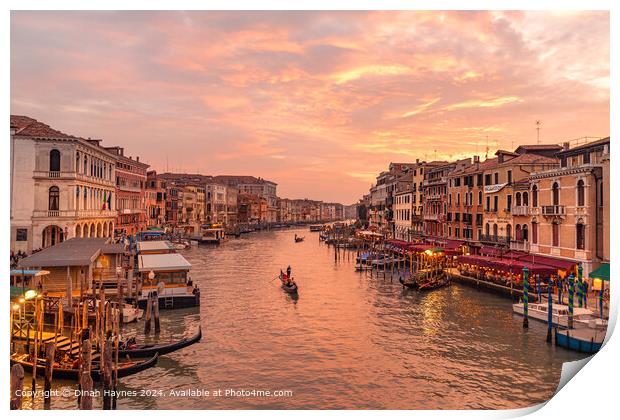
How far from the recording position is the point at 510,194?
897 inches

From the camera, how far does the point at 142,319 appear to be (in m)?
15.1

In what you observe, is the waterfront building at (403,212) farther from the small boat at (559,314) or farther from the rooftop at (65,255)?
the rooftop at (65,255)

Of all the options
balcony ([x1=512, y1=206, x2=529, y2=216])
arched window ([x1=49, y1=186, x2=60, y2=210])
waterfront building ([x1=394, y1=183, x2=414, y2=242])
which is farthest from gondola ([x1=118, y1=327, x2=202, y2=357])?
waterfront building ([x1=394, y1=183, x2=414, y2=242])

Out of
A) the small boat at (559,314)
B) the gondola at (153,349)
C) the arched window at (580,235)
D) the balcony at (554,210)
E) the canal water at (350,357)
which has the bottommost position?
the canal water at (350,357)

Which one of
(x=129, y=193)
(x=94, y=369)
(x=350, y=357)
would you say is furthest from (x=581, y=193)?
(x=129, y=193)

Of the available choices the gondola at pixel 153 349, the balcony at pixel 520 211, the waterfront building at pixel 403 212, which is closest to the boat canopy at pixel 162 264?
the gondola at pixel 153 349

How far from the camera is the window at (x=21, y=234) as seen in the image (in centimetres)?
1264

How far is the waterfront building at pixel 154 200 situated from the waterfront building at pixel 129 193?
7.11 ft

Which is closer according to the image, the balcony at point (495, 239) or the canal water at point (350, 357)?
the canal water at point (350, 357)

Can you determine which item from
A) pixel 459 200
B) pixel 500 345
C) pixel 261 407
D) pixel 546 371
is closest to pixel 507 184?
pixel 459 200

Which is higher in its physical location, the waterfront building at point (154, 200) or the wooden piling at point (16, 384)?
the waterfront building at point (154, 200)

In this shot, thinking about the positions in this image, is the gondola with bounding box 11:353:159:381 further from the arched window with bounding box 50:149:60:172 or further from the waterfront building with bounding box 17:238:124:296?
the arched window with bounding box 50:149:60:172

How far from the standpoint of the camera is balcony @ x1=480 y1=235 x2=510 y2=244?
73.1 ft

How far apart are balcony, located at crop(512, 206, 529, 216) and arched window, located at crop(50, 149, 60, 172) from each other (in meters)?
17.9
